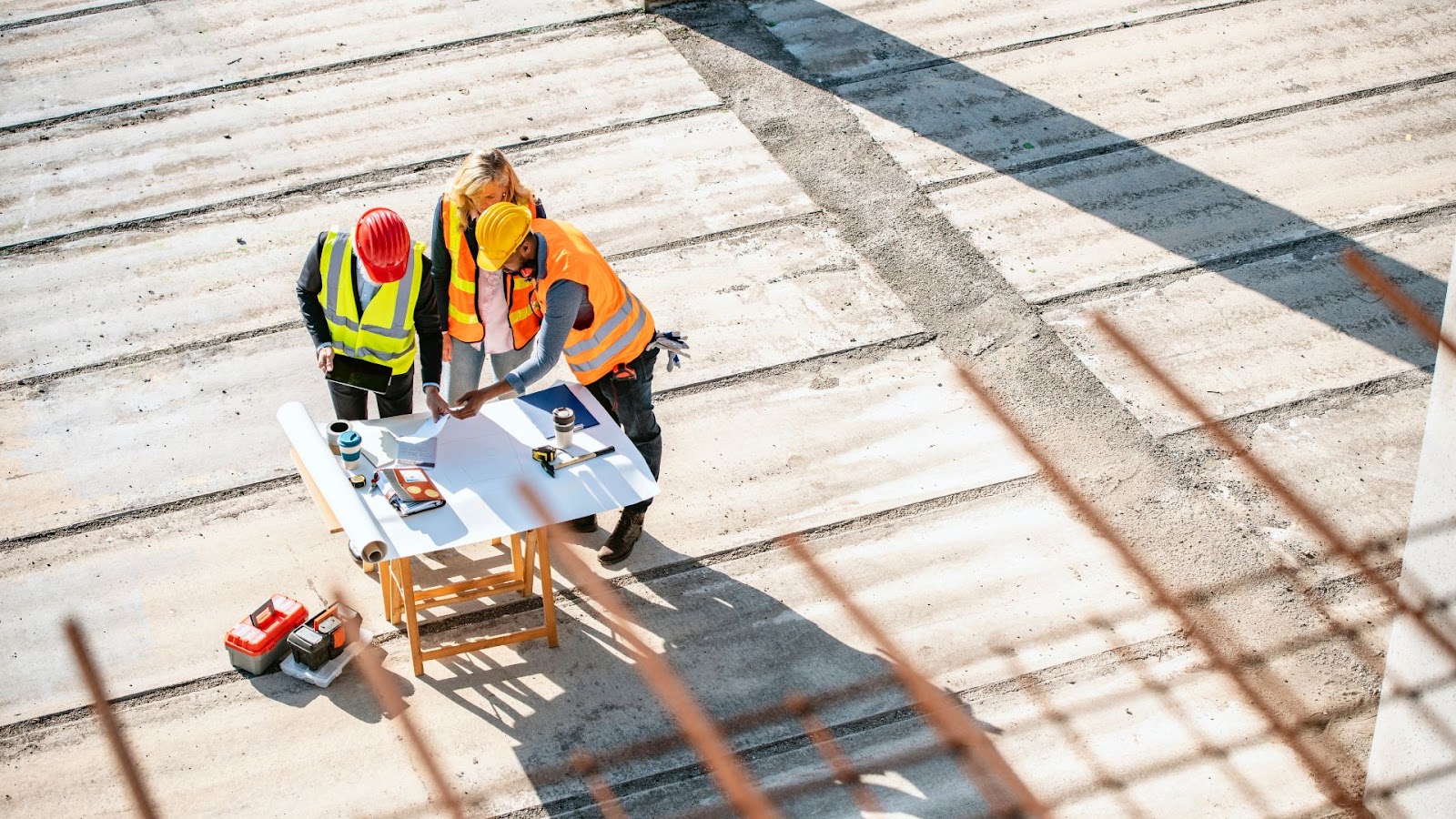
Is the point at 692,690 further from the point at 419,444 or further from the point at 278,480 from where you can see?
the point at 278,480

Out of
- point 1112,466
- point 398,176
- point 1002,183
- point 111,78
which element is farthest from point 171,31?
point 1112,466

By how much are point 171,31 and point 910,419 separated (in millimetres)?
6512

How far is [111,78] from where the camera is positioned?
10.1 meters

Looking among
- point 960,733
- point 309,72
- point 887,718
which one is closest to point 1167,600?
point 960,733

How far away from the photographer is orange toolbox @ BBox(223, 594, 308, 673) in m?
6.04

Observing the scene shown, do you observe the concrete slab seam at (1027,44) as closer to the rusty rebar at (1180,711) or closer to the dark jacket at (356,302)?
the dark jacket at (356,302)

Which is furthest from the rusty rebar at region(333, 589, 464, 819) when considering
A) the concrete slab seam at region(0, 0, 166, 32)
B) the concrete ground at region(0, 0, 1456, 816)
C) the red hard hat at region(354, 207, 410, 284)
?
the concrete slab seam at region(0, 0, 166, 32)

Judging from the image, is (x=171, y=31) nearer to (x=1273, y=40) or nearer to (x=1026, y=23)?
(x=1026, y=23)

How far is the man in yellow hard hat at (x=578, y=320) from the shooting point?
18.2 feet

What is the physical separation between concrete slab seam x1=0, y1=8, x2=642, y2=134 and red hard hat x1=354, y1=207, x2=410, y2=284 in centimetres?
491

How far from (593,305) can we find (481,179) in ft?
2.15

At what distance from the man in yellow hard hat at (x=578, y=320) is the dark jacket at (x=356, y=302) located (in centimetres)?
37

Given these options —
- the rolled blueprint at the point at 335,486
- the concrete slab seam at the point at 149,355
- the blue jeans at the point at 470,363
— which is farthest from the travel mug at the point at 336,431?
the concrete slab seam at the point at 149,355

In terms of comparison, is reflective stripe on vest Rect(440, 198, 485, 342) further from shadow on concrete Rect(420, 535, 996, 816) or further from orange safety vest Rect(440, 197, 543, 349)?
shadow on concrete Rect(420, 535, 996, 816)
